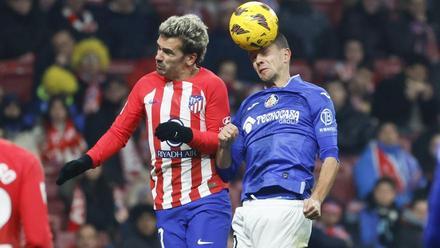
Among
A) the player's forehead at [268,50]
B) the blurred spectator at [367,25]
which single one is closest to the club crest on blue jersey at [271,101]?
the player's forehead at [268,50]

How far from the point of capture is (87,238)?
13.6 m

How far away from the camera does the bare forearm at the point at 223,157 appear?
338 inches

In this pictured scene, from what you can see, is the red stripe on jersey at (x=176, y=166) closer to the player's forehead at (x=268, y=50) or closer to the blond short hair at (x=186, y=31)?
the blond short hair at (x=186, y=31)

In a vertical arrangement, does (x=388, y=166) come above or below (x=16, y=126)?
below

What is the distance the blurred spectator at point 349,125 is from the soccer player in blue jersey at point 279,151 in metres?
8.02

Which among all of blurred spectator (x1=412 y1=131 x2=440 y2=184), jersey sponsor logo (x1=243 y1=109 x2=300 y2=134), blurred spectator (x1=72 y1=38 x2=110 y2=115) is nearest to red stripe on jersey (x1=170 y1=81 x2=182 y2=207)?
jersey sponsor logo (x1=243 y1=109 x2=300 y2=134)

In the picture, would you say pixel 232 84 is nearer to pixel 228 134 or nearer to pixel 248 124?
pixel 248 124

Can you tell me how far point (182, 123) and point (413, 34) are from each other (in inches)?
431

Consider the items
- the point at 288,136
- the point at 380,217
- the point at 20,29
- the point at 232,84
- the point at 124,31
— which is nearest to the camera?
the point at 288,136

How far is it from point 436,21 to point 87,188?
7.42 metres

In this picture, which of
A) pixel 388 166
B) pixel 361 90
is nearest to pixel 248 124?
pixel 388 166

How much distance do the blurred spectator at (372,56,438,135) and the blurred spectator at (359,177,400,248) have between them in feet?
7.35

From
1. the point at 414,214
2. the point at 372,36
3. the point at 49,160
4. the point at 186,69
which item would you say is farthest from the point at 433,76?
the point at 186,69

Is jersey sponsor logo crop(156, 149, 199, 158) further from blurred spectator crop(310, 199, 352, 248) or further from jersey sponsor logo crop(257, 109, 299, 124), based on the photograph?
blurred spectator crop(310, 199, 352, 248)
